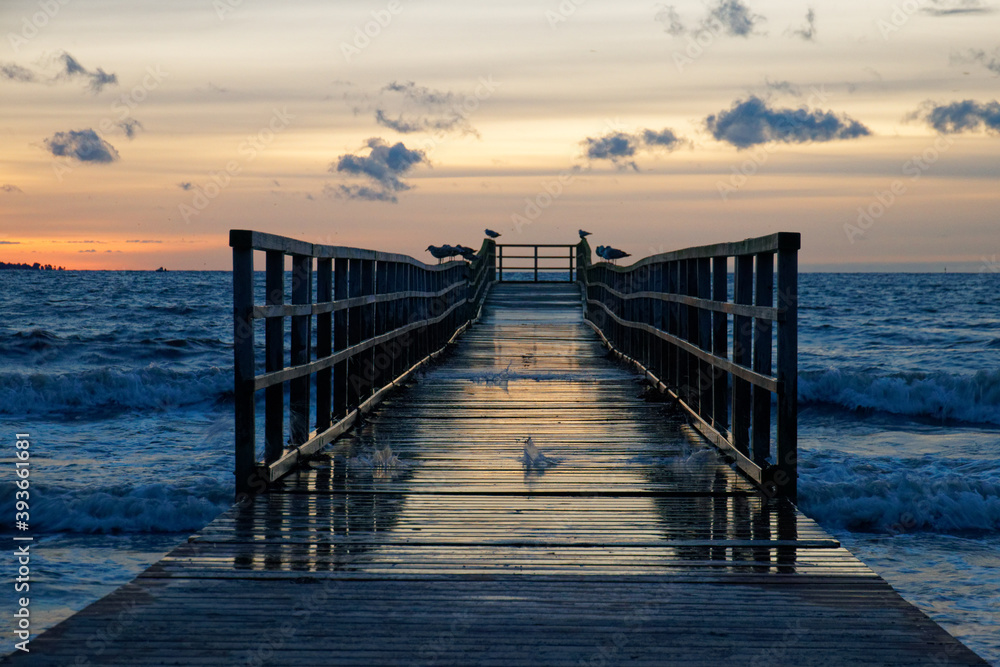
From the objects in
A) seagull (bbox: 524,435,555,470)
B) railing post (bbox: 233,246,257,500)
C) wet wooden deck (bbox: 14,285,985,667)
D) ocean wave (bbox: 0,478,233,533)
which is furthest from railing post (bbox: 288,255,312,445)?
ocean wave (bbox: 0,478,233,533)

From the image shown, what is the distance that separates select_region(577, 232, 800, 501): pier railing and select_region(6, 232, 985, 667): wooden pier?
4cm

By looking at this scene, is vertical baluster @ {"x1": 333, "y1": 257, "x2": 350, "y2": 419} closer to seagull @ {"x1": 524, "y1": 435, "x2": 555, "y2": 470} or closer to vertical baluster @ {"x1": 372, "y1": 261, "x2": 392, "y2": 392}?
vertical baluster @ {"x1": 372, "y1": 261, "x2": 392, "y2": 392}

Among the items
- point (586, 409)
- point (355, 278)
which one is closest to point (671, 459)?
point (586, 409)

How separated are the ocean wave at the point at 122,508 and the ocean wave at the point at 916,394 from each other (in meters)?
14.5

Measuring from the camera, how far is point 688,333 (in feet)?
25.7

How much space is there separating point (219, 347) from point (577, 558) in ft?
98.1

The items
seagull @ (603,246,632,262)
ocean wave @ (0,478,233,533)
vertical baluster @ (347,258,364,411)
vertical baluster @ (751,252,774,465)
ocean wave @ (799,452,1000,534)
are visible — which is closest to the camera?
vertical baluster @ (751,252,774,465)

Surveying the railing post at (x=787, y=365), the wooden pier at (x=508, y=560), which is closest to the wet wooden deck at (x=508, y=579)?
the wooden pier at (x=508, y=560)

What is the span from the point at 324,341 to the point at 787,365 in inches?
136

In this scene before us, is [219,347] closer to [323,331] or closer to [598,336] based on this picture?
[598,336]

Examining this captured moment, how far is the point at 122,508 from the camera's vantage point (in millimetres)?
9586

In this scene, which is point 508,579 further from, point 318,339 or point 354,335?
point 354,335

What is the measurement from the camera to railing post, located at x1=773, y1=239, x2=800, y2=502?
4.87 m

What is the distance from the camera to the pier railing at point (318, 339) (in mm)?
5047
